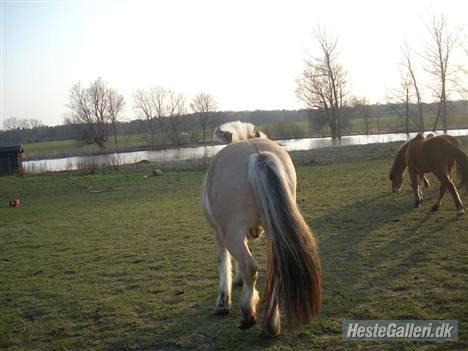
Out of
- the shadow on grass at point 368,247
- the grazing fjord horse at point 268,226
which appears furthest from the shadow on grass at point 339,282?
the grazing fjord horse at point 268,226

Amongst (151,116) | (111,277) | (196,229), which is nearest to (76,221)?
(196,229)

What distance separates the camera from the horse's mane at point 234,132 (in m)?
4.44

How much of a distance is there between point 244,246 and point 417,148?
6066mm

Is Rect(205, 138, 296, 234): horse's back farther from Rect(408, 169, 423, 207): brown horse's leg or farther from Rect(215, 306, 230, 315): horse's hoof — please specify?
Rect(408, 169, 423, 207): brown horse's leg

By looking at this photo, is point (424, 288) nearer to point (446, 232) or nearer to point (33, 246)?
point (446, 232)

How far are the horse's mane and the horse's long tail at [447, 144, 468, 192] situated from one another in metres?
4.37

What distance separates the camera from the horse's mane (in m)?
4.44

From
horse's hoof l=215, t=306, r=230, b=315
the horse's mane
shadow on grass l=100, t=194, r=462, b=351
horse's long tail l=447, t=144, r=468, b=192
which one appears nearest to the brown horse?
horse's long tail l=447, t=144, r=468, b=192

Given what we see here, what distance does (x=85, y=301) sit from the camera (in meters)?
4.27

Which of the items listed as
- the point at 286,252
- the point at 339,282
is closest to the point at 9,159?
the point at 339,282

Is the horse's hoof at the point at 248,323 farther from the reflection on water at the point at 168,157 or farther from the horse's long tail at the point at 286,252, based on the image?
the reflection on water at the point at 168,157

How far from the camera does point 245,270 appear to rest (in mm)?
3039

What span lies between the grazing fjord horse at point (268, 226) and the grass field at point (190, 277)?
0.33 m

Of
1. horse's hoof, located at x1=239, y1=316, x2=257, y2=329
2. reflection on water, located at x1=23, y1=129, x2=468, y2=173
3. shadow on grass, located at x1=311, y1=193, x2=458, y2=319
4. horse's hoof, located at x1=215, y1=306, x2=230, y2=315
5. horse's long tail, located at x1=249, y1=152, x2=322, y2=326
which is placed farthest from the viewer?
reflection on water, located at x1=23, y1=129, x2=468, y2=173
